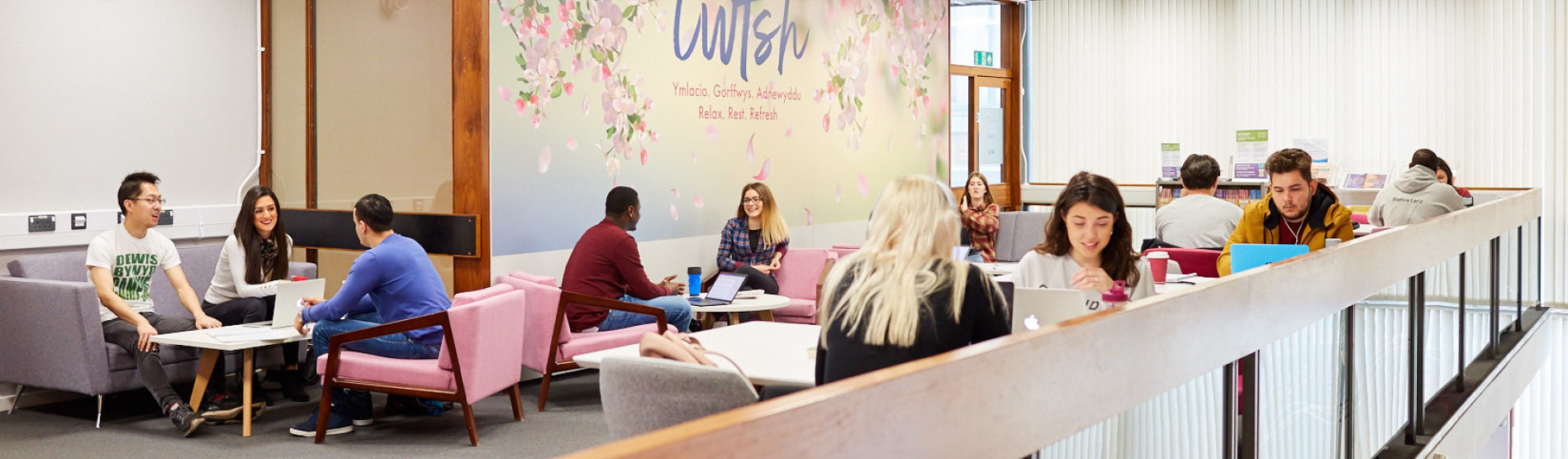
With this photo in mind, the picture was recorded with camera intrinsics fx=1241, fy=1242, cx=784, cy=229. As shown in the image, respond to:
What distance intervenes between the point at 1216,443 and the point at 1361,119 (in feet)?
31.3

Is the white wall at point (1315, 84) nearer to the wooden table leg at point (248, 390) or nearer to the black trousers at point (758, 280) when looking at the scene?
the black trousers at point (758, 280)

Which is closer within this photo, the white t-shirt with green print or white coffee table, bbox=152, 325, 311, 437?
white coffee table, bbox=152, 325, 311, 437

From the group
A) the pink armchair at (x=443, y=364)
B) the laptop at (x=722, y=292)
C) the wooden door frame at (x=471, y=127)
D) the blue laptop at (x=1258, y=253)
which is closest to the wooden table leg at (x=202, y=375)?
the pink armchair at (x=443, y=364)

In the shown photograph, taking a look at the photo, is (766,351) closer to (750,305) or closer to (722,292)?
(750,305)

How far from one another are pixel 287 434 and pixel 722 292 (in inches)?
89.5

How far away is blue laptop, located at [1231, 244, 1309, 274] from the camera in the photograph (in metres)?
4.64

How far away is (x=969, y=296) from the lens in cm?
276

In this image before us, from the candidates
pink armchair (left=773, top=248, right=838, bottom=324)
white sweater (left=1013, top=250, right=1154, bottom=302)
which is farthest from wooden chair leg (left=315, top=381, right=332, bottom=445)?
white sweater (left=1013, top=250, right=1154, bottom=302)

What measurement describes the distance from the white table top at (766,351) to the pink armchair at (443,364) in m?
1.39

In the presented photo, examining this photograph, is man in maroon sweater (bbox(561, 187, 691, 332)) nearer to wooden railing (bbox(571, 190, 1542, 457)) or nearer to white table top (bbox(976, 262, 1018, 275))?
white table top (bbox(976, 262, 1018, 275))

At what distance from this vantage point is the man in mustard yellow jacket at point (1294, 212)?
17.4ft

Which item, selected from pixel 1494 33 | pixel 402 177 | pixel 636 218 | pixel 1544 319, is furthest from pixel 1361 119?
pixel 402 177

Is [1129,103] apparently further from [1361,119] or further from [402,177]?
[402,177]

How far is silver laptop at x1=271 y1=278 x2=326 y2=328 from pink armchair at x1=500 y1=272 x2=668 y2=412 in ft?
3.34
